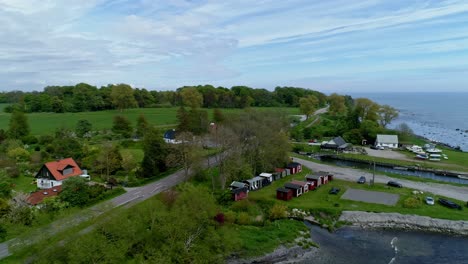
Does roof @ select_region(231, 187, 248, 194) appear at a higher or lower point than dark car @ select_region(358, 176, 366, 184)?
higher

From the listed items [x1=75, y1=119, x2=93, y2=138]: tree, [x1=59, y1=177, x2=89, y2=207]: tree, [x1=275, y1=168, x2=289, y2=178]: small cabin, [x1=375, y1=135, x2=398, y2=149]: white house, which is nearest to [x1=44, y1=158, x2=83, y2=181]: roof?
[x1=59, y1=177, x2=89, y2=207]: tree

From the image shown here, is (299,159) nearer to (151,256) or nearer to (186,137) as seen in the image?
(186,137)

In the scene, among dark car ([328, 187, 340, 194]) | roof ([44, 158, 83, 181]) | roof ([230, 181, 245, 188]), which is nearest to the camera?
roof ([230, 181, 245, 188])

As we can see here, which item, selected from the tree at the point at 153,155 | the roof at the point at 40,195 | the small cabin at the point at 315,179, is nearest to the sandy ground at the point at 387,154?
the small cabin at the point at 315,179

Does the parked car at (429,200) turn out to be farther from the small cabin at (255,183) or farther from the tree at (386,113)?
the tree at (386,113)

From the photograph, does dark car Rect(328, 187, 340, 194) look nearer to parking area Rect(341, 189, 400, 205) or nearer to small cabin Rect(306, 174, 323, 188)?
parking area Rect(341, 189, 400, 205)

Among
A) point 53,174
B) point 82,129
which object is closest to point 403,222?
point 53,174
